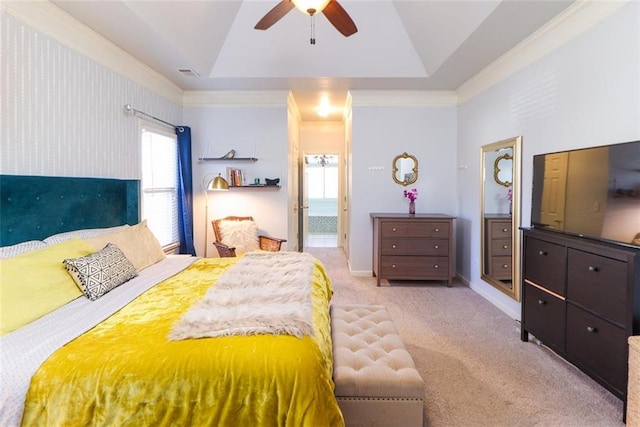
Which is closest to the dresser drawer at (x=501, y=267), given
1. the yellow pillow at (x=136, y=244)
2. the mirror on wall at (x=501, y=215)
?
the mirror on wall at (x=501, y=215)

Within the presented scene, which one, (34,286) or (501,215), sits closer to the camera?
(34,286)

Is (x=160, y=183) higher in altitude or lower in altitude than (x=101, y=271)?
higher

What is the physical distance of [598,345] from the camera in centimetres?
196

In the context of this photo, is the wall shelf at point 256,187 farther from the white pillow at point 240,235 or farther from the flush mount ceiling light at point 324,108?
the flush mount ceiling light at point 324,108

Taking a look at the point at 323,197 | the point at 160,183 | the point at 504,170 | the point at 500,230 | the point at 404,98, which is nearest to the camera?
the point at 504,170

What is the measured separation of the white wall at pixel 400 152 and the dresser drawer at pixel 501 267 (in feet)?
3.90

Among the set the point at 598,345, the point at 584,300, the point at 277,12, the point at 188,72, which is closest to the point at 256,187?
the point at 188,72

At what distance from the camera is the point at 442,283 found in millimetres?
4398

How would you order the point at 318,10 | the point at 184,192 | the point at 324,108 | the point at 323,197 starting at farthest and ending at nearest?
the point at 323,197
the point at 324,108
the point at 184,192
the point at 318,10

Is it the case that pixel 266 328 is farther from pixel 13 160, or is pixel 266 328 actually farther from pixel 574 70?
pixel 574 70

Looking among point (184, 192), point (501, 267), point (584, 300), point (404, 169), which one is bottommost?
point (501, 267)

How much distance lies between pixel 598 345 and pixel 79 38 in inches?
170

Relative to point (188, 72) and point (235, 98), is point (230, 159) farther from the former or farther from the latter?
point (188, 72)

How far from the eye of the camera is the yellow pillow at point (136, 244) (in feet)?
8.18
